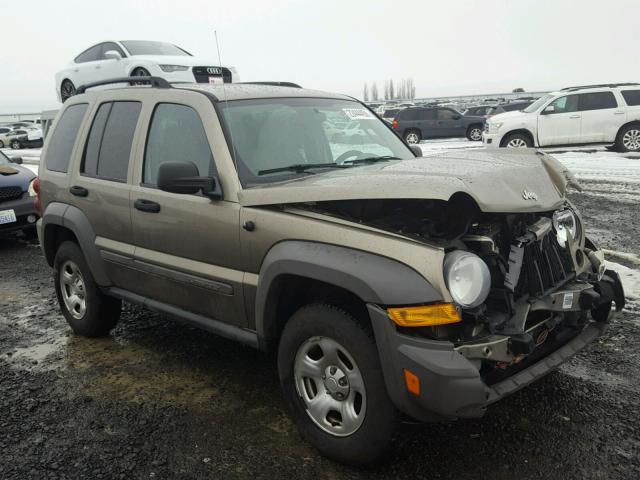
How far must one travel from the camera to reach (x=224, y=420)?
3391 mm

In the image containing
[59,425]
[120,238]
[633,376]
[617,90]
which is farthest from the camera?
[617,90]

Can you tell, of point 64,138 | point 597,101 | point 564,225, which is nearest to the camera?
point 564,225

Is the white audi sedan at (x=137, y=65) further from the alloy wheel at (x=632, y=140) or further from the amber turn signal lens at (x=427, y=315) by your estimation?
the alloy wheel at (x=632, y=140)

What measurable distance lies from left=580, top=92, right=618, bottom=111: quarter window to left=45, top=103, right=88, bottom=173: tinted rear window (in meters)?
14.7

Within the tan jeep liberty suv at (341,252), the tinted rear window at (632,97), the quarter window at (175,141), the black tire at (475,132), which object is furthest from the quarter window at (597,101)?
the quarter window at (175,141)

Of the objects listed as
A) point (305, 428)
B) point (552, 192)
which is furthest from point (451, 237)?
point (305, 428)

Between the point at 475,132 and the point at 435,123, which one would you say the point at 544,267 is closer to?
the point at 435,123

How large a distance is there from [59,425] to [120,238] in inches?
51.4

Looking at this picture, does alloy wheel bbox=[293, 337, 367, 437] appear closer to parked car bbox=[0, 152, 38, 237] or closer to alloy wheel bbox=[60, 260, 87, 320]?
alloy wheel bbox=[60, 260, 87, 320]

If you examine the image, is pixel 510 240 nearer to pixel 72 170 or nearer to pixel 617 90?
pixel 72 170

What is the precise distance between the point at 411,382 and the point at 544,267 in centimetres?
106

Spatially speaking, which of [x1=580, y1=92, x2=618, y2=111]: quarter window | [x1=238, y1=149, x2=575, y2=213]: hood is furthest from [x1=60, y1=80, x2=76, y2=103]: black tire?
[x1=580, y1=92, x2=618, y2=111]: quarter window

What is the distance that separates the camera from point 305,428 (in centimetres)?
301

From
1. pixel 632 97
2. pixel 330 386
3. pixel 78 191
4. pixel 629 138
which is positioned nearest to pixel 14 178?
pixel 78 191
